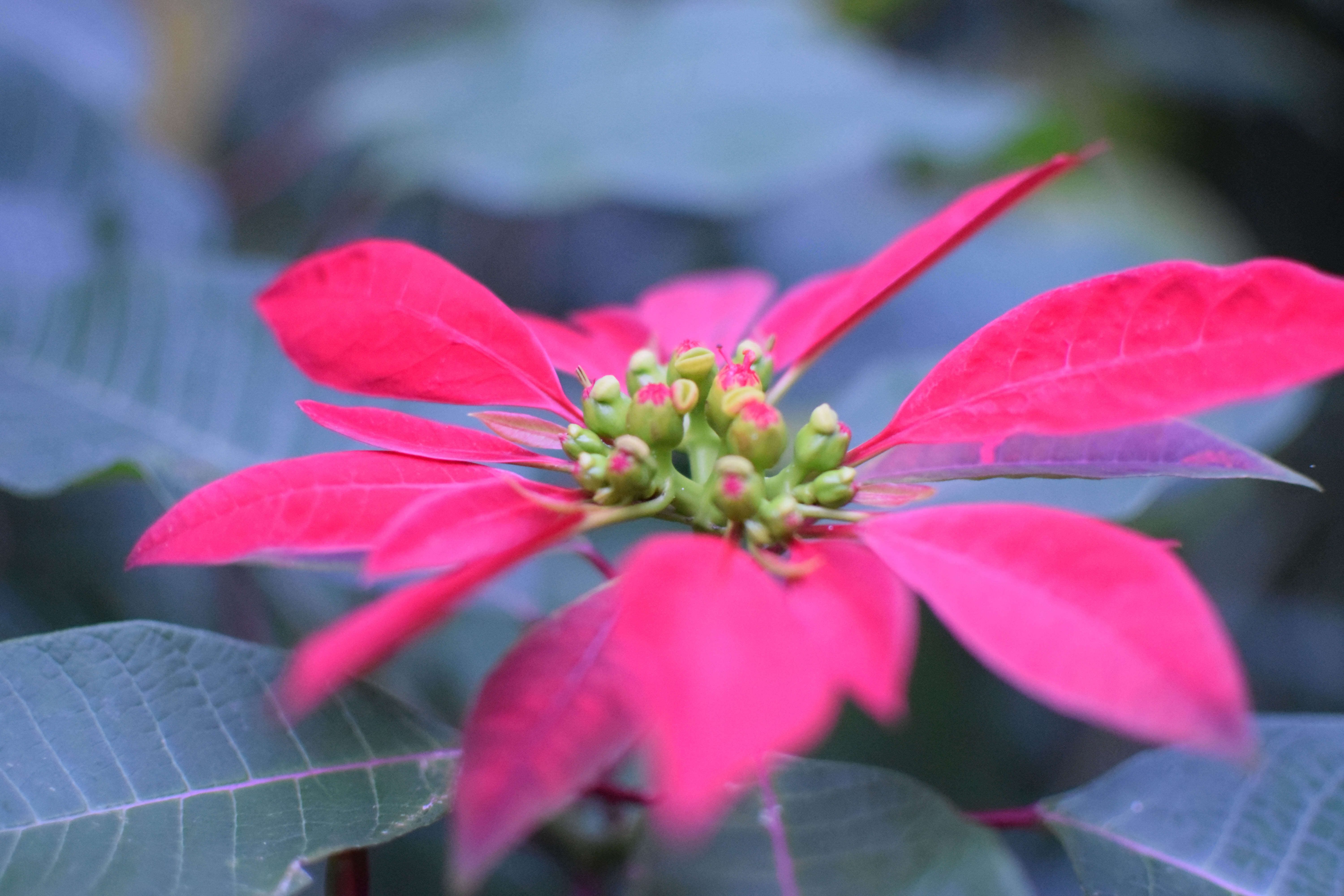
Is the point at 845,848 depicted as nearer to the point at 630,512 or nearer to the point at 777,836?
the point at 777,836

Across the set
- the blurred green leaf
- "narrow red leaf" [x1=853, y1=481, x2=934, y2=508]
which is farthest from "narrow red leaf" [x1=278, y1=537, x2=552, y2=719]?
the blurred green leaf

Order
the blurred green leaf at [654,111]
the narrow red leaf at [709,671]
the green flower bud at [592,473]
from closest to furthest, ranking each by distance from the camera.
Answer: the narrow red leaf at [709,671], the green flower bud at [592,473], the blurred green leaf at [654,111]

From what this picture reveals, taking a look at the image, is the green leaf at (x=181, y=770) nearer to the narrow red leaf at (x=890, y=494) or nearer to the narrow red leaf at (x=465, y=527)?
the narrow red leaf at (x=465, y=527)

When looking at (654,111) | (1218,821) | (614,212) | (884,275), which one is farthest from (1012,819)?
(614,212)

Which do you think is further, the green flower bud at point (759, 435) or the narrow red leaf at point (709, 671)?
the green flower bud at point (759, 435)

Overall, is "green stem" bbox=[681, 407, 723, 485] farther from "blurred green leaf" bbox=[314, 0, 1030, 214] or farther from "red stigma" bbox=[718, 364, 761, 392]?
"blurred green leaf" bbox=[314, 0, 1030, 214]

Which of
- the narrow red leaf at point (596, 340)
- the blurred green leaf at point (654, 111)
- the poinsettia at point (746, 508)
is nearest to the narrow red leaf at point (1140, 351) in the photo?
the poinsettia at point (746, 508)
